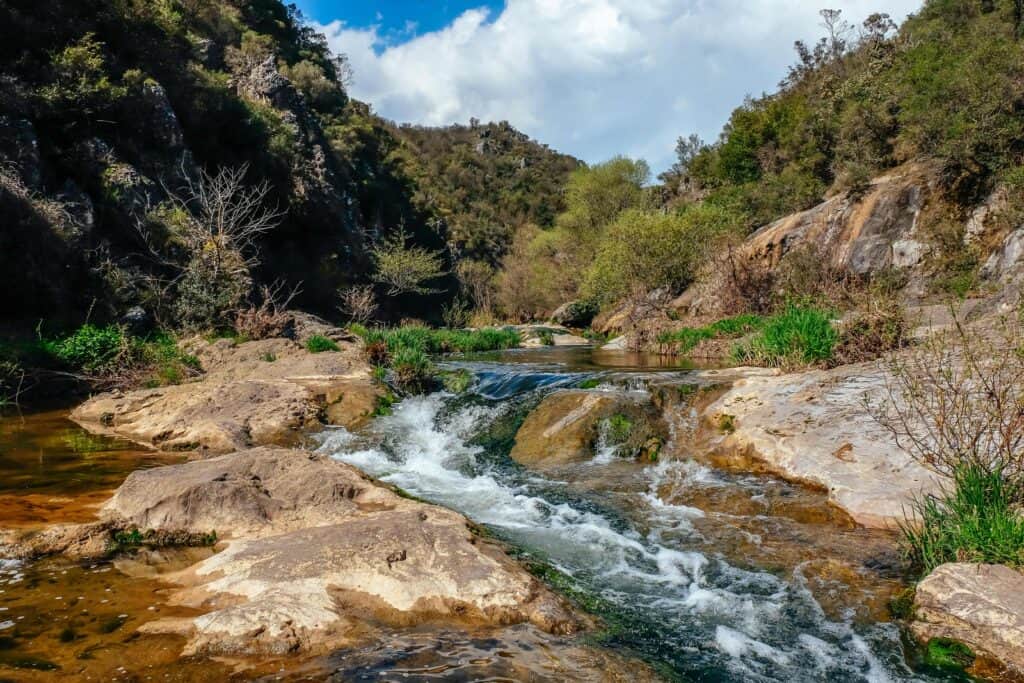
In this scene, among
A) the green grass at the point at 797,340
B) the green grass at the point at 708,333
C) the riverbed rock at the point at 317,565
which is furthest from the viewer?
the green grass at the point at 708,333

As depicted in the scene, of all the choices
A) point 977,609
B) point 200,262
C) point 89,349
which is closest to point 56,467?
point 89,349

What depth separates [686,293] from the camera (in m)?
25.5

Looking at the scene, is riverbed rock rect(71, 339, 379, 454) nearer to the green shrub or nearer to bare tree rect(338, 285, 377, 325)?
the green shrub

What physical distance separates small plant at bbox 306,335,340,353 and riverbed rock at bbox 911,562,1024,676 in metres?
12.3

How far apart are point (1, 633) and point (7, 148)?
57.1ft

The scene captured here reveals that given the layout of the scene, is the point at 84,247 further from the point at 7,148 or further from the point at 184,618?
the point at 184,618

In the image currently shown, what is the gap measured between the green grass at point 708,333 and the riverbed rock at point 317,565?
546 inches

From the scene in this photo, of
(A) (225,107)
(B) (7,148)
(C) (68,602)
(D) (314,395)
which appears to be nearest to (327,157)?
(A) (225,107)

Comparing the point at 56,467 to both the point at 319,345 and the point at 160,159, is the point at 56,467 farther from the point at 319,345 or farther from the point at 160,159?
the point at 160,159

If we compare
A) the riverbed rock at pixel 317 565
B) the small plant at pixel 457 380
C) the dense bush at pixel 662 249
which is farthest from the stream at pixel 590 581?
the dense bush at pixel 662 249

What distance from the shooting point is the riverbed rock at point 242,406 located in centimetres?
928

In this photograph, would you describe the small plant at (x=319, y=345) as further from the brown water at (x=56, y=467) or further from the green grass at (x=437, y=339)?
the brown water at (x=56, y=467)

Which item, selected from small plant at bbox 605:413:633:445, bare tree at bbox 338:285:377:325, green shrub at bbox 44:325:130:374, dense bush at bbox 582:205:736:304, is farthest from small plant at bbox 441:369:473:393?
dense bush at bbox 582:205:736:304

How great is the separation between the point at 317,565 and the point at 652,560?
8.89 ft
